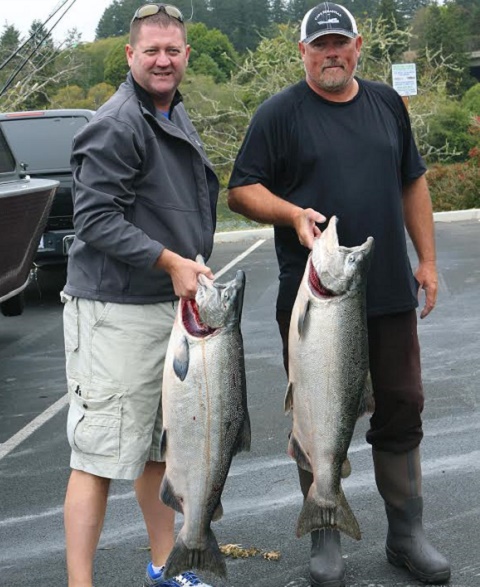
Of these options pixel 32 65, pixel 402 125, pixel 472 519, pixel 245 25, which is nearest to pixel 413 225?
pixel 402 125

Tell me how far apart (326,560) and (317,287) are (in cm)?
122

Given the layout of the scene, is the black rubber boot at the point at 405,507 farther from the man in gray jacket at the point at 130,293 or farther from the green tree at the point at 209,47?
the green tree at the point at 209,47

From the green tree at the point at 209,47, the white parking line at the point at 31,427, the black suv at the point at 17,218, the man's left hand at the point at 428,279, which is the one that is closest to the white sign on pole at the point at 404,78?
the black suv at the point at 17,218

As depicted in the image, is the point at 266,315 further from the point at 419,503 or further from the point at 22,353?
the point at 419,503

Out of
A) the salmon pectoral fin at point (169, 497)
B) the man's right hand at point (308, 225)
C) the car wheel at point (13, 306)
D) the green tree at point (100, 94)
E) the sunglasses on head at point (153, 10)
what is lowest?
the green tree at point (100, 94)

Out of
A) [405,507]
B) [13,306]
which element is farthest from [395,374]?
[13,306]

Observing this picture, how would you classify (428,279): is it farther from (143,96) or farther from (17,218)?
(17,218)

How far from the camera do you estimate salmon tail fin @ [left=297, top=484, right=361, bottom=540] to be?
393 centimetres

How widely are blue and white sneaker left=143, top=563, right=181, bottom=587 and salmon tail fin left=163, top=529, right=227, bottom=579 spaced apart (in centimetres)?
47

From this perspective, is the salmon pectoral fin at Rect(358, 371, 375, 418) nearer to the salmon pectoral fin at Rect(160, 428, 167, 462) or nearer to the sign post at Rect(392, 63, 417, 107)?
the salmon pectoral fin at Rect(160, 428, 167, 462)

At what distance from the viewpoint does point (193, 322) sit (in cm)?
370

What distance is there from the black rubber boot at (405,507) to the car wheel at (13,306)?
6.93 m

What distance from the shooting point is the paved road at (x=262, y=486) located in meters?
4.60

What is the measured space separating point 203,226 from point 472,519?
6.32ft
